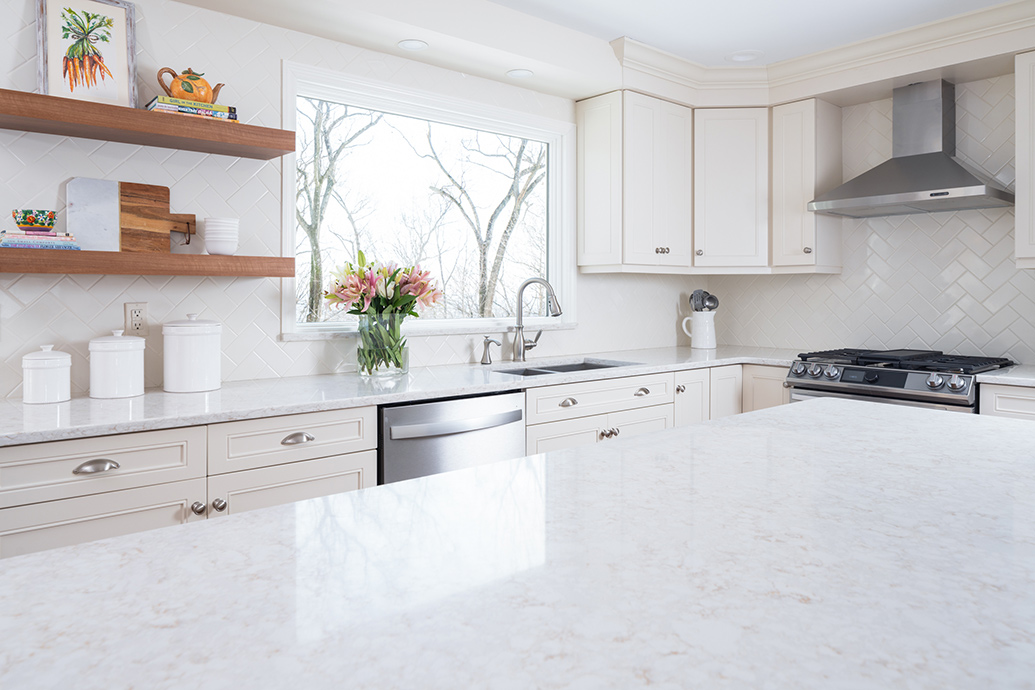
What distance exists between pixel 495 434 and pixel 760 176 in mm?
2321

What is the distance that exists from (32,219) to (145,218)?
33cm

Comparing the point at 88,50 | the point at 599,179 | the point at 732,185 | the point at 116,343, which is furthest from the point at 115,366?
the point at 732,185

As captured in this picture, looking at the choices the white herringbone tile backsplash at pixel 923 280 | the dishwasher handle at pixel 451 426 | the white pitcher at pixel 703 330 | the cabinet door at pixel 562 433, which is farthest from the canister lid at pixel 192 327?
the white herringbone tile backsplash at pixel 923 280

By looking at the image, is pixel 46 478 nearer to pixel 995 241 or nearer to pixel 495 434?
pixel 495 434

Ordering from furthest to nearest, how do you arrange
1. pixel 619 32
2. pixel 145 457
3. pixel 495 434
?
pixel 619 32, pixel 495 434, pixel 145 457

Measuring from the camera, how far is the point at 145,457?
1.88m

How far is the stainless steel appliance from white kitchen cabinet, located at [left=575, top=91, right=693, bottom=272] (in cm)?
97

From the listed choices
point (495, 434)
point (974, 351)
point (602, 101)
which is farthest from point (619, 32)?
point (974, 351)

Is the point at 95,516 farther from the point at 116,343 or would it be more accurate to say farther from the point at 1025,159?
the point at 1025,159

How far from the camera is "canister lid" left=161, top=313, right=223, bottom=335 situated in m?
2.30

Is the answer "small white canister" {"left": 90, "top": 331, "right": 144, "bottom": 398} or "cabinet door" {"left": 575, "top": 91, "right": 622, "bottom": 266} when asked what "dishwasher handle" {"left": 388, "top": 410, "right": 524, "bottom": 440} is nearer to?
"small white canister" {"left": 90, "top": 331, "right": 144, "bottom": 398}

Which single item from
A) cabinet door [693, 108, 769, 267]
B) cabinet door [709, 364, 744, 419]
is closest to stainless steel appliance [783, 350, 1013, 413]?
cabinet door [709, 364, 744, 419]

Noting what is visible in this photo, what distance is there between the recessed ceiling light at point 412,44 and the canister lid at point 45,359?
178 cm

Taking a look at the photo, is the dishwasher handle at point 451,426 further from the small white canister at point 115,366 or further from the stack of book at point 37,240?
the stack of book at point 37,240
